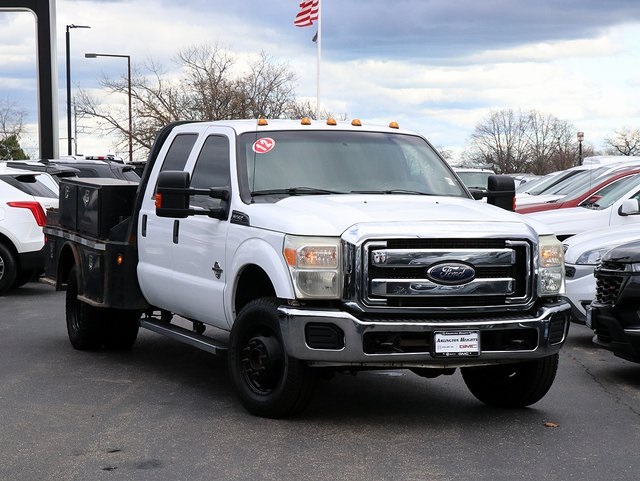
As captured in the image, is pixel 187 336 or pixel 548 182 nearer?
pixel 187 336

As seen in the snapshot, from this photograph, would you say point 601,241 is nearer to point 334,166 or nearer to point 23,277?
point 334,166

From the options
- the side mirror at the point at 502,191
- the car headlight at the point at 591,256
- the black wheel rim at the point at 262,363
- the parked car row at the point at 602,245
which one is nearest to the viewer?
the black wheel rim at the point at 262,363

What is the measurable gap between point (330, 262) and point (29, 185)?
412 inches

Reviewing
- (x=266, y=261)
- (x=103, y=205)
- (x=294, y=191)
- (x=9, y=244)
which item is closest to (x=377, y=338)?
(x=266, y=261)

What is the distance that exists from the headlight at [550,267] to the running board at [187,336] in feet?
7.33

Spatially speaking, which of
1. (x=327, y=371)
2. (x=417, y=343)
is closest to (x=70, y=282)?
(x=327, y=371)

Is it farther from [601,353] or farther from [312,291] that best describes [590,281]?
[312,291]

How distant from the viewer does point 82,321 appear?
1055 centimetres

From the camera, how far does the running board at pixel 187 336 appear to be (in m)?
8.08

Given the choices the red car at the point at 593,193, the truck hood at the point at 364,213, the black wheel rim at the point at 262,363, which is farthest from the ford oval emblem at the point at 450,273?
the red car at the point at 593,193

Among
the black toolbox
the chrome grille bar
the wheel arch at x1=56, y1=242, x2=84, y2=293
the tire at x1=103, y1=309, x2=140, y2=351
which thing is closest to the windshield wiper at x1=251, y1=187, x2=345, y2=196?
the chrome grille bar

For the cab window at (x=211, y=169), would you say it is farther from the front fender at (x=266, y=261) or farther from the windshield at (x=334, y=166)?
the front fender at (x=266, y=261)

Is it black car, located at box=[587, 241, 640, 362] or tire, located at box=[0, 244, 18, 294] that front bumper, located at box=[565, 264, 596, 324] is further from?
tire, located at box=[0, 244, 18, 294]

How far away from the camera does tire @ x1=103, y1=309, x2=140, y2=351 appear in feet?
34.6
